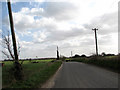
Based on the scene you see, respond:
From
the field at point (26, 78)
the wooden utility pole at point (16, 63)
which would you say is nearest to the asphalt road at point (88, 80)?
the field at point (26, 78)

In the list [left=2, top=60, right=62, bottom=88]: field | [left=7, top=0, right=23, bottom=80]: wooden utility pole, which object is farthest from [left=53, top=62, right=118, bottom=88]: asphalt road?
[left=7, top=0, right=23, bottom=80]: wooden utility pole

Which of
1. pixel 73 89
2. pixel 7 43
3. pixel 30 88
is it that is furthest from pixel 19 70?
pixel 73 89

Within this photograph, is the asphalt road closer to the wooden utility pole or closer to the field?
the field

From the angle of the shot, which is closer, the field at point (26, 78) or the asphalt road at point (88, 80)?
the field at point (26, 78)

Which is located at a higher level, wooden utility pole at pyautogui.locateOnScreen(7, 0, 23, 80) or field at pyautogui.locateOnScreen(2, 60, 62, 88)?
wooden utility pole at pyautogui.locateOnScreen(7, 0, 23, 80)

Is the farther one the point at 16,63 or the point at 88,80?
the point at 16,63

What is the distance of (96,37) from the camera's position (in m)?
33.6

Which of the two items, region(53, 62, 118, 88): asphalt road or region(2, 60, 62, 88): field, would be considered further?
region(53, 62, 118, 88): asphalt road

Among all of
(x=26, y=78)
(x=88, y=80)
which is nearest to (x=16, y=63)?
(x=26, y=78)

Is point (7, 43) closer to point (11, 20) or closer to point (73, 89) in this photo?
point (11, 20)

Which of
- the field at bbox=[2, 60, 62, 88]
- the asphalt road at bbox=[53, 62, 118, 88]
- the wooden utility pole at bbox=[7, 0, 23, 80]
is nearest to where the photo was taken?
the field at bbox=[2, 60, 62, 88]

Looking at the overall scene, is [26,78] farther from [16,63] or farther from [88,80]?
[88,80]

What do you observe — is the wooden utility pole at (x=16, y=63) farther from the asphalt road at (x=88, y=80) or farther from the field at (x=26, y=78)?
the asphalt road at (x=88, y=80)

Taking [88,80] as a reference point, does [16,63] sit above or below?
above
